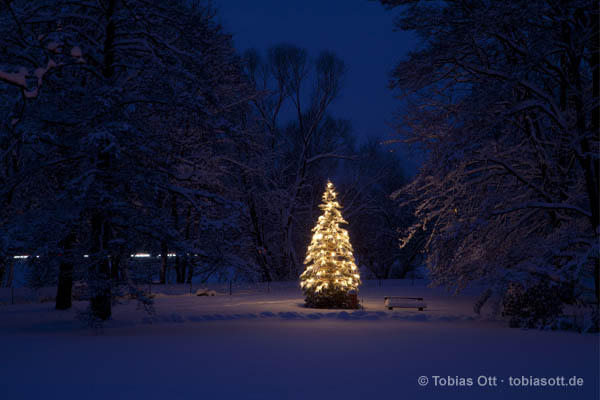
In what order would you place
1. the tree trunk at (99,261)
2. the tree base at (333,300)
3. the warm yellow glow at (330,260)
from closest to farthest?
the tree trunk at (99,261)
the tree base at (333,300)
the warm yellow glow at (330,260)

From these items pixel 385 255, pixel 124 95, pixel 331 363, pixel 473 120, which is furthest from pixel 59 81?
pixel 385 255

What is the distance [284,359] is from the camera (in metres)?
8.66

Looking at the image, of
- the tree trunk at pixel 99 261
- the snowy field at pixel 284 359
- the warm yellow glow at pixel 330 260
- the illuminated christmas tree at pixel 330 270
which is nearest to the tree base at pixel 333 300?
the illuminated christmas tree at pixel 330 270

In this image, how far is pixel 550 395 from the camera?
658cm

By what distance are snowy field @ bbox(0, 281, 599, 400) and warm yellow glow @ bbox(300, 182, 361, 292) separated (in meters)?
4.58

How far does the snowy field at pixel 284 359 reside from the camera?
6727 mm

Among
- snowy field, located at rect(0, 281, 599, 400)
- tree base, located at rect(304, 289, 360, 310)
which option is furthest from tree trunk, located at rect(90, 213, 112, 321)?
tree base, located at rect(304, 289, 360, 310)

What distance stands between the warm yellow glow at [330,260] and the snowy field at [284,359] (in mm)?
4577

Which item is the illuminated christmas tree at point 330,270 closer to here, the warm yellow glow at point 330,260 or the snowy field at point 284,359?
the warm yellow glow at point 330,260

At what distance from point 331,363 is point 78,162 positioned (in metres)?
9.21

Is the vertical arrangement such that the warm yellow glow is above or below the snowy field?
above

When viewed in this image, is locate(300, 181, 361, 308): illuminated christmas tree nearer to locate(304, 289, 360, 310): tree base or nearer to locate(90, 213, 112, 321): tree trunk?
locate(304, 289, 360, 310): tree base

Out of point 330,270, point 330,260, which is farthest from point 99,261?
point 330,270

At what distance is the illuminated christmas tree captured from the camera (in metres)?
19.3
